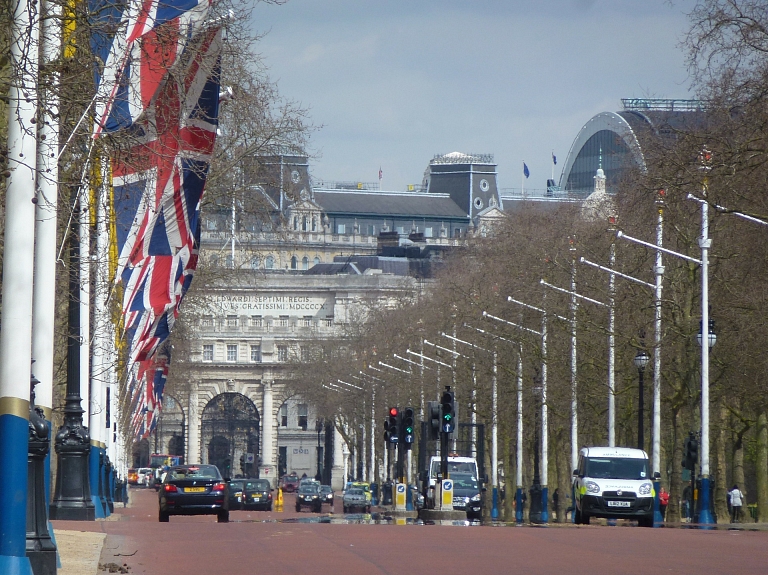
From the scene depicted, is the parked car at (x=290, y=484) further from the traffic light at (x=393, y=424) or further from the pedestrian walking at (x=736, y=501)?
the traffic light at (x=393, y=424)

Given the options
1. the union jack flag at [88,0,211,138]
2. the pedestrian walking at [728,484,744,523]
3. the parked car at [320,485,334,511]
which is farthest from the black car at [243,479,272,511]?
the union jack flag at [88,0,211,138]

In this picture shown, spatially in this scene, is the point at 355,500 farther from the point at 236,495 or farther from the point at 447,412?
the point at 447,412

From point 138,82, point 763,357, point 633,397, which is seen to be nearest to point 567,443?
point 633,397

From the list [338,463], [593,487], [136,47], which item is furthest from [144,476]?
[136,47]

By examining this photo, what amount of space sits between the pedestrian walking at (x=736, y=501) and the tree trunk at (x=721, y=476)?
38.0 inches

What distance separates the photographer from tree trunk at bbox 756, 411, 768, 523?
51344 millimetres

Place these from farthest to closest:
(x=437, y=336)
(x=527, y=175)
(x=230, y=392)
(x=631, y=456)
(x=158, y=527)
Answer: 1. (x=527, y=175)
2. (x=230, y=392)
3. (x=437, y=336)
4. (x=631, y=456)
5. (x=158, y=527)

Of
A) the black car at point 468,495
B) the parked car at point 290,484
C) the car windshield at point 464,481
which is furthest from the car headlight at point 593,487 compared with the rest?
the parked car at point 290,484

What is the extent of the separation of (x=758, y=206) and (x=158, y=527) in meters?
17.1

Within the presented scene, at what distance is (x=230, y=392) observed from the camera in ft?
568

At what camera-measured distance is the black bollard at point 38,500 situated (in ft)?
53.1

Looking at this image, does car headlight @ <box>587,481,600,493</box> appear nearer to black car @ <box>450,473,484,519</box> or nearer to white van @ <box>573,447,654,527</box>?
white van @ <box>573,447,654,527</box>

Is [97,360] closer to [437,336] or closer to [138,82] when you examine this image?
[138,82]

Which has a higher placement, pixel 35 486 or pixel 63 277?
pixel 63 277
